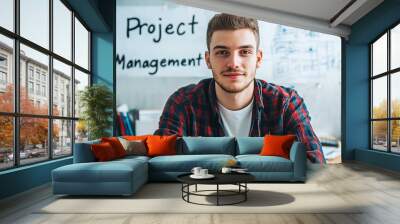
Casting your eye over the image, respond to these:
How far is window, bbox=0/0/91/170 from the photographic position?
504 cm

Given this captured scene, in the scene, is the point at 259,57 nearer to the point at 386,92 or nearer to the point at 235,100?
the point at 235,100

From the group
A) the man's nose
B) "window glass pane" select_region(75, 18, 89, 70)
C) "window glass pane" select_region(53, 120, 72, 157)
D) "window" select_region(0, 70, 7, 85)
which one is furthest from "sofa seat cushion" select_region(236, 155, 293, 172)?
"window glass pane" select_region(75, 18, 89, 70)

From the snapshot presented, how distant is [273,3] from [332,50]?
2.11 m

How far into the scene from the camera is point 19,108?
17.3 ft

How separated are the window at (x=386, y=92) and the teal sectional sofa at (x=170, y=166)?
9.97ft

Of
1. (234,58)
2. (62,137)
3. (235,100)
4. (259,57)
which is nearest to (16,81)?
(62,137)

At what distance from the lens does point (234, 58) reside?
8.30 meters

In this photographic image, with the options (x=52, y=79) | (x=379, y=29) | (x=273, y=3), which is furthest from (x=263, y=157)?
(x=379, y=29)

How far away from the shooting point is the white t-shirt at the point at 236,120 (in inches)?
332

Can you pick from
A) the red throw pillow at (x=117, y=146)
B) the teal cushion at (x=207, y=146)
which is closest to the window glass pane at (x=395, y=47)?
the teal cushion at (x=207, y=146)

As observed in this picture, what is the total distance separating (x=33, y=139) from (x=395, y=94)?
6.92 meters

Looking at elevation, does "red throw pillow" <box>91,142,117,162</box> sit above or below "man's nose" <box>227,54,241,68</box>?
below

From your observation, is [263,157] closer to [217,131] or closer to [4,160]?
A: [217,131]

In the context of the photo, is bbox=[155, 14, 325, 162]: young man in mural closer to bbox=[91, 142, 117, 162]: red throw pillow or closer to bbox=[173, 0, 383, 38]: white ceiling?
bbox=[173, 0, 383, 38]: white ceiling
